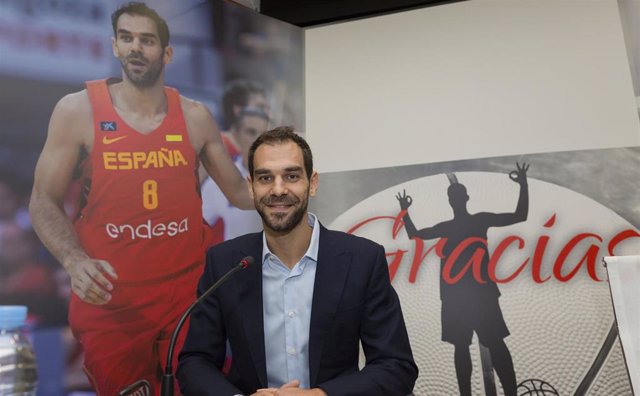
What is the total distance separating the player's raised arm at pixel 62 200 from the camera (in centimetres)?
214

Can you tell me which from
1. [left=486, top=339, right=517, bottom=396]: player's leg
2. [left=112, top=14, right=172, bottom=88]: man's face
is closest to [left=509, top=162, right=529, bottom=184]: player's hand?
[left=486, top=339, right=517, bottom=396]: player's leg

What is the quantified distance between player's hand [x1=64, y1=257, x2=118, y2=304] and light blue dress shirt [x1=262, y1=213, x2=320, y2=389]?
723 millimetres

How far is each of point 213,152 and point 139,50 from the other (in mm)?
575

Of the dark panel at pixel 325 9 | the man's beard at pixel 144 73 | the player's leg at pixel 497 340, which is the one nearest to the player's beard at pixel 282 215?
the man's beard at pixel 144 73

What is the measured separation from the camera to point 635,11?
2701 mm

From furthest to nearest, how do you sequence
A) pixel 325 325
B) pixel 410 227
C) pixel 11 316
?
pixel 410 227, pixel 325 325, pixel 11 316

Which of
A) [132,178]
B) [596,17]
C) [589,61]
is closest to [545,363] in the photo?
[589,61]

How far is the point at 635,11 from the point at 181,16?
2.15 m

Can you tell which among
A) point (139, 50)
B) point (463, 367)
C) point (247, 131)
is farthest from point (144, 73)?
point (463, 367)

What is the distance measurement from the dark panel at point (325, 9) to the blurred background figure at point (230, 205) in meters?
0.70

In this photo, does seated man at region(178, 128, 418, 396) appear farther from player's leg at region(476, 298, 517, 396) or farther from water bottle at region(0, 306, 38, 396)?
player's leg at region(476, 298, 517, 396)

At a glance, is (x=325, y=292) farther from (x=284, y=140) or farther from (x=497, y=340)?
(x=497, y=340)

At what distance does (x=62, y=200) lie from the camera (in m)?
2.21

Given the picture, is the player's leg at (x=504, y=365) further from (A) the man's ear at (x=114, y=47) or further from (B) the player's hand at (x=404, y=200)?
(A) the man's ear at (x=114, y=47)
